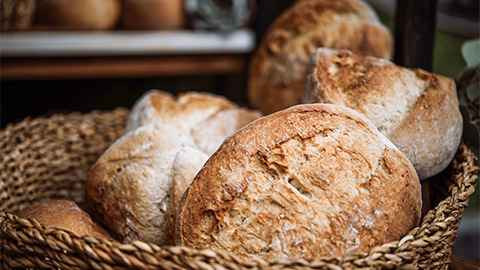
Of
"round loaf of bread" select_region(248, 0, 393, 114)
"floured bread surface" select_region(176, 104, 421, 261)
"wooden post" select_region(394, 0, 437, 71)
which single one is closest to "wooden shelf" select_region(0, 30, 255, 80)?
"round loaf of bread" select_region(248, 0, 393, 114)

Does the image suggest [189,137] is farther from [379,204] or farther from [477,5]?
[477,5]

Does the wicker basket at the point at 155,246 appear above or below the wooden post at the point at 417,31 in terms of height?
below

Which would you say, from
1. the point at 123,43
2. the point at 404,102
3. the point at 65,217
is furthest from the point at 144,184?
the point at 123,43

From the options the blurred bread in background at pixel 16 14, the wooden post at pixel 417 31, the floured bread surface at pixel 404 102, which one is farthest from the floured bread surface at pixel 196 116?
the blurred bread in background at pixel 16 14

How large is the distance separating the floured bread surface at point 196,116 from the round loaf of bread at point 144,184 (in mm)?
143

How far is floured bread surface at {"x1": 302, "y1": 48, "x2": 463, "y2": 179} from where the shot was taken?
105cm

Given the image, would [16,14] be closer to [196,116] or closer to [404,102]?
[196,116]

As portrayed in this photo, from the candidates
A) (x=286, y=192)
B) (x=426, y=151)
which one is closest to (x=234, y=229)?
(x=286, y=192)

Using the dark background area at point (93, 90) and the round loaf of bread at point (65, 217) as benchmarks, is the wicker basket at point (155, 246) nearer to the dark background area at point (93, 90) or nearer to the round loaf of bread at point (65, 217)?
the round loaf of bread at point (65, 217)

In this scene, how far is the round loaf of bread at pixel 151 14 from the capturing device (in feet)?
7.30

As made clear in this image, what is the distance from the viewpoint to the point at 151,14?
7.33 feet

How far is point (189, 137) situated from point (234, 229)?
1.70 ft

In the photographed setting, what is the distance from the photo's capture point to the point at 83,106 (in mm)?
2805

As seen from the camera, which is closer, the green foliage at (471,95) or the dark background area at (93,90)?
the green foliage at (471,95)
